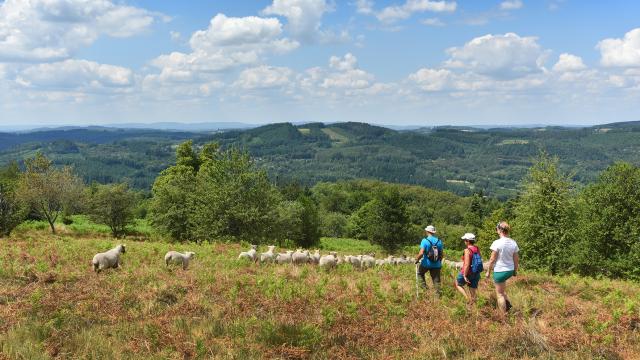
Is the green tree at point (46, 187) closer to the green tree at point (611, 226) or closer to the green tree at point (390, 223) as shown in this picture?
the green tree at point (390, 223)

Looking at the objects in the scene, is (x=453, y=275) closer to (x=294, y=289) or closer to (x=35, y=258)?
(x=294, y=289)

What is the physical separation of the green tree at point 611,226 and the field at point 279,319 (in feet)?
57.9

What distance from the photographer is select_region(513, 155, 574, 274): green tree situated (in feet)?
108

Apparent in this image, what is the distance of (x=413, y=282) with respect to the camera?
49.3 feet

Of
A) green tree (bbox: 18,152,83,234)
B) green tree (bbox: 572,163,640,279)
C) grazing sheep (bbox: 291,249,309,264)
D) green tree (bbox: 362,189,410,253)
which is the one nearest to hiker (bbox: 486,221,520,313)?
grazing sheep (bbox: 291,249,309,264)

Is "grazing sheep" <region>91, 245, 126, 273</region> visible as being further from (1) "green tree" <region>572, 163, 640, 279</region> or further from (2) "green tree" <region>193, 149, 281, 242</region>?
(1) "green tree" <region>572, 163, 640, 279</region>

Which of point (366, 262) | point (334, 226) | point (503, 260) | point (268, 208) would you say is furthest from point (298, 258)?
point (334, 226)

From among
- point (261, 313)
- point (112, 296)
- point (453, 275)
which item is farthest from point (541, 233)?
point (112, 296)

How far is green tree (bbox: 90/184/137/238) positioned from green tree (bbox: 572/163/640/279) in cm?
4527

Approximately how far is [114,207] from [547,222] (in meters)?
44.0

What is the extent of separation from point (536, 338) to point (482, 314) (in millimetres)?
1921

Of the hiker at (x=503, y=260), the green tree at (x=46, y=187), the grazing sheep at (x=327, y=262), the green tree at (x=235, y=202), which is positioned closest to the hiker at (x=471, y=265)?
the hiker at (x=503, y=260)

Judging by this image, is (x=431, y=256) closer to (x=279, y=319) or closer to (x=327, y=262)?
(x=279, y=319)

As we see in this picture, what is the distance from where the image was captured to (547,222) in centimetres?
3316
